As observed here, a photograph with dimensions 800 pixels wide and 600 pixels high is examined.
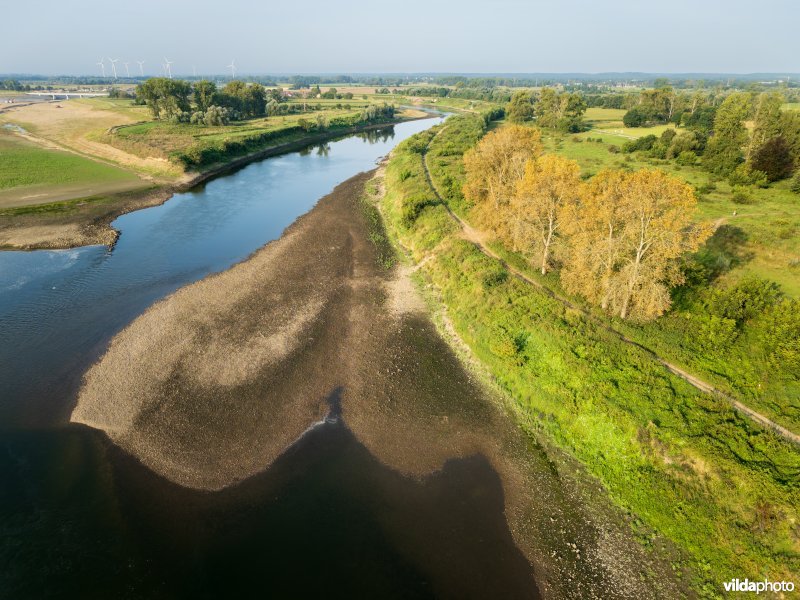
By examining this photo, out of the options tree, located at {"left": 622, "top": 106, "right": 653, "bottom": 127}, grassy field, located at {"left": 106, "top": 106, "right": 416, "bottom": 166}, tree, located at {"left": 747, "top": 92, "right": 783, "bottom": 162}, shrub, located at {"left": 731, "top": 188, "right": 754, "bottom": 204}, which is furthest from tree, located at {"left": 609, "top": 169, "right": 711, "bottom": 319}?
tree, located at {"left": 622, "top": 106, "right": 653, "bottom": 127}

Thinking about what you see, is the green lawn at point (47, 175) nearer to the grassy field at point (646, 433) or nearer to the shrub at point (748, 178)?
the grassy field at point (646, 433)

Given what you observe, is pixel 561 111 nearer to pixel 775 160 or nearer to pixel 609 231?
pixel 775 160

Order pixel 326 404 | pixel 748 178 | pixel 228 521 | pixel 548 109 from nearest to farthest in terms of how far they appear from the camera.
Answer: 1. pixel 228 521
2. pixel 326 404
3. pixel 748 178
4. pixel 548 109

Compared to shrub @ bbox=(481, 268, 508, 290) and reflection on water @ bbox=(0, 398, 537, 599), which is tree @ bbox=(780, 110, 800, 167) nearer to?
shrub @ bbox=(481, 268, 508, 290)

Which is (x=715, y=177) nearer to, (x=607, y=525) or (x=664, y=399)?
(x=664, y=399)

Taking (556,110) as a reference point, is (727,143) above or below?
below

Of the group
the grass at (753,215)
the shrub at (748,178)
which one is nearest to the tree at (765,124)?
the shrub at (748,178)

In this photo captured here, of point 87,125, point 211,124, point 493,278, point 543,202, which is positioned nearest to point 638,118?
point 543,202
